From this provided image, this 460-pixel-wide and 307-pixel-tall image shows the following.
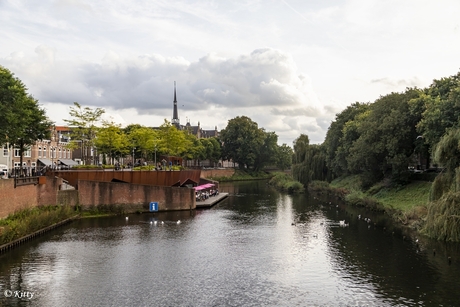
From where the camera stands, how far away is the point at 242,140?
455ft

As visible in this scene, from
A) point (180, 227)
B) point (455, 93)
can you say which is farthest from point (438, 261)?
point (180, 227)

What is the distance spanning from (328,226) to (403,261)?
48.6 ft

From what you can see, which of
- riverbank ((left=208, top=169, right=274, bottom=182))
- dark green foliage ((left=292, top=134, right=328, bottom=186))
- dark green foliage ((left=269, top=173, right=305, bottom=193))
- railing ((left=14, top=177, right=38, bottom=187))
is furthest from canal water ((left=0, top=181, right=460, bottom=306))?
riverbank ((left=208, top=169, right=274, bottom=182))

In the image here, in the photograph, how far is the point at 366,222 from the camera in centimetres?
4766

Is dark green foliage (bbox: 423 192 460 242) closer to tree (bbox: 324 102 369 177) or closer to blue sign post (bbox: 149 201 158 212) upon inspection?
blue sign post (bbox: 149 201 158 212)

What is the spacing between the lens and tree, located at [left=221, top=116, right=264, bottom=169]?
5472 inches

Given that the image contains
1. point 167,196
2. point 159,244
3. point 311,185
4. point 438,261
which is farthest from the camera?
point 311,185

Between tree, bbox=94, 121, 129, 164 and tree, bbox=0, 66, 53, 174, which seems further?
tree, bbox=94, 121, 129, 164

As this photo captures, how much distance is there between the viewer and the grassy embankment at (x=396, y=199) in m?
43.6

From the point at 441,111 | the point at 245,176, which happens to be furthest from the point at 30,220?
the point at 245,176

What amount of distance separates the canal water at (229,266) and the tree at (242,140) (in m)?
92.2

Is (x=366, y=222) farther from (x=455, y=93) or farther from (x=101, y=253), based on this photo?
(x=101, y=253)

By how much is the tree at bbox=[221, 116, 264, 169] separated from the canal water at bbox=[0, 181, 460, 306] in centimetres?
9219

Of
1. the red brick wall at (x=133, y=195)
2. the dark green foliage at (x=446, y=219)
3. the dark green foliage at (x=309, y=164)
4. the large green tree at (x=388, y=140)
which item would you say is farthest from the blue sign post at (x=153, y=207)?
the dark green foliage at (x=309, y=164)
